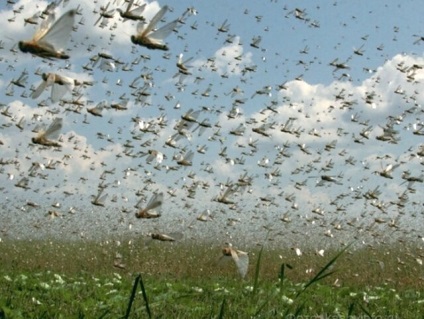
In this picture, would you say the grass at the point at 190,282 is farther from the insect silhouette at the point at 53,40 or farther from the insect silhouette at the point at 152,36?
the insect silhouette at the point at 53,40

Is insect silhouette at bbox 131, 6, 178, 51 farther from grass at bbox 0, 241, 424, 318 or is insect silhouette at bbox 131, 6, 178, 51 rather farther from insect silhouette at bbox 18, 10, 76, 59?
grass at bbox 0, 241, 424, 318

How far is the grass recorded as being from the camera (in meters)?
7.08

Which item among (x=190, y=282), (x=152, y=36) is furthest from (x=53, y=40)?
(x=190, y=282)

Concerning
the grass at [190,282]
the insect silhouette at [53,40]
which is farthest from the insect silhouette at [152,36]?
the grass at [190,282]

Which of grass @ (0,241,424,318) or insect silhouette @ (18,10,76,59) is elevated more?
insect silhouette @ (18,10,76,59)

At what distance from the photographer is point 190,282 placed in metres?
11.4

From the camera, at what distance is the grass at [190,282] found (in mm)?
7077

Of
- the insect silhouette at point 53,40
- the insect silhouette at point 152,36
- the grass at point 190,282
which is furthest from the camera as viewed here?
the grass at point 190,282

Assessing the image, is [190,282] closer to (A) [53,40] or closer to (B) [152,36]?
(B) [152,36]

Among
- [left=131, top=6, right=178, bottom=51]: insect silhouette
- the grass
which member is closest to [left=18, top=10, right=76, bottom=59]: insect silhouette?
[left=131, top=6, right=178, bottom=51]: insect silhouette

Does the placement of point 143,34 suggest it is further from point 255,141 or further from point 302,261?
point 302,261

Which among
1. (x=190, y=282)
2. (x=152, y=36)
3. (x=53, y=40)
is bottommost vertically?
(x=190, y=282)

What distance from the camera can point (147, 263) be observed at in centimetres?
1484

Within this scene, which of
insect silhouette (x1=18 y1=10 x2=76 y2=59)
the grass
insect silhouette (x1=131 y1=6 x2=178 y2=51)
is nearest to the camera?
insect silhouette (x1=18 y1=10 x2=76 y2=59)
